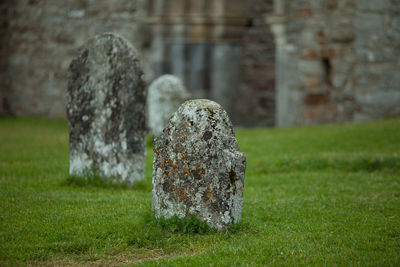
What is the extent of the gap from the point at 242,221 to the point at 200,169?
28.4 inches

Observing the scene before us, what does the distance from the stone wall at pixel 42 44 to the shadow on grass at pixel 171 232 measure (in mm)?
10621

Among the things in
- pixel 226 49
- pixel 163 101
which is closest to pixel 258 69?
pixel 226 49

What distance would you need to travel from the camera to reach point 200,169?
4387mm

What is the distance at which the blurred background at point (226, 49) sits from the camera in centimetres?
1179

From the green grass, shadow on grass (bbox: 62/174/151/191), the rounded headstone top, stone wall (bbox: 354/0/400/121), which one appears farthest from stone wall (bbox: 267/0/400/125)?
the rounded headstone top

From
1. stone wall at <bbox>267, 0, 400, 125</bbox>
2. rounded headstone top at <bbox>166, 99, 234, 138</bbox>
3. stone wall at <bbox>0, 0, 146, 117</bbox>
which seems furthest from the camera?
stone wall at <bbox>0, 0, 146, 117</bbox>

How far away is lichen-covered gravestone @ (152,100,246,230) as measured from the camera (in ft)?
14.4

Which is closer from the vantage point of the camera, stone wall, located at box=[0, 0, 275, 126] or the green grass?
the green grass

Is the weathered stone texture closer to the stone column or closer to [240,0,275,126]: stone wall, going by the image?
the stone column

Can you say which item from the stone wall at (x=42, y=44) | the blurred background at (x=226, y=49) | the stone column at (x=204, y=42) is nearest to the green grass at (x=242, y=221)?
the blurred background at (x=226, y=49)

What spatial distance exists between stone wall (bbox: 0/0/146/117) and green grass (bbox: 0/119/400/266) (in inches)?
275

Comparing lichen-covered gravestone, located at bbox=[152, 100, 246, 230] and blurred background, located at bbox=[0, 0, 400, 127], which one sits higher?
blurred background, located at bbox=[0, 0, 400, 127]

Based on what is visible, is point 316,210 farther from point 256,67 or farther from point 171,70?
point 256,67

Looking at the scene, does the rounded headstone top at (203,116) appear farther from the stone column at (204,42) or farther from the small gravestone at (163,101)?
the stone column at (204,42)
